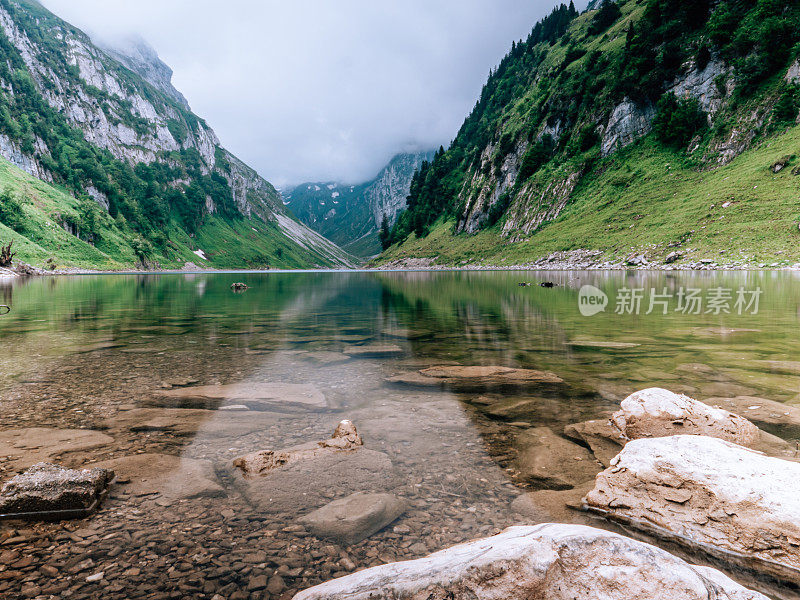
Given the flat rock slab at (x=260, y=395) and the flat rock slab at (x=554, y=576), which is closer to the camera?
the flat rock slab at (x=554, y=576)

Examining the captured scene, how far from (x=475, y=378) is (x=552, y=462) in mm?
4523

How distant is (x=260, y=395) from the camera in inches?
360

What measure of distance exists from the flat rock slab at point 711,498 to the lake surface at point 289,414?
739 mm

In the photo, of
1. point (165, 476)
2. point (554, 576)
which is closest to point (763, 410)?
point (554, 576)

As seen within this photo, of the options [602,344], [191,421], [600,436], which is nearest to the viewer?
[600,436]

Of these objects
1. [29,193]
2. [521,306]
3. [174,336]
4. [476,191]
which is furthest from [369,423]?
[29,193]

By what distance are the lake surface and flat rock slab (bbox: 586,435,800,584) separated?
2.42ft

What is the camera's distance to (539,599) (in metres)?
2.66

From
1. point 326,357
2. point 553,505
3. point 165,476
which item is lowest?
point 165,476

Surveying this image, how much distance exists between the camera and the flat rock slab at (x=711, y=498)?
3811mm

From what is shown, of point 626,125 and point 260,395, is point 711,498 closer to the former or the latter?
point 260,395

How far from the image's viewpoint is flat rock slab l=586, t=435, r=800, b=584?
381cm

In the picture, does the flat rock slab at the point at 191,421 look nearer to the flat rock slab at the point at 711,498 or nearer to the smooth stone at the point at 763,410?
the flat rock slab at the point at 711,498

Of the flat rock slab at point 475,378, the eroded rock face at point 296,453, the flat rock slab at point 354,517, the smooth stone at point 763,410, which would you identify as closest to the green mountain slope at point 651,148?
the smooth stone at point 763,410
